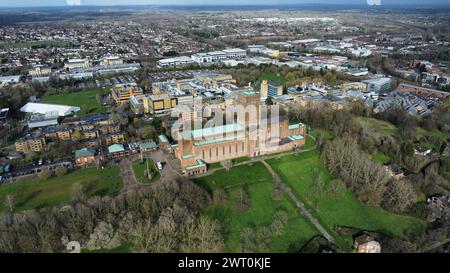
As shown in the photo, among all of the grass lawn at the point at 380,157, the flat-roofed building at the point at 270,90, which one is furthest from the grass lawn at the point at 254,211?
the flat-roofed building at the point at 270,90

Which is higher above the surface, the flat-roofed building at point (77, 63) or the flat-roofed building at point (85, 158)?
the flat-roofed building at point (77, 63)

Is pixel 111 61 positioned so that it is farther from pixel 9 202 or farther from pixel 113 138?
pixel 9 202

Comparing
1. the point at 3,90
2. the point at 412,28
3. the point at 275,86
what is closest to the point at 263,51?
the point at 275,86

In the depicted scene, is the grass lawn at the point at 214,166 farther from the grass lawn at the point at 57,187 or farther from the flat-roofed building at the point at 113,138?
the flat-roofed building at the point at 113,138

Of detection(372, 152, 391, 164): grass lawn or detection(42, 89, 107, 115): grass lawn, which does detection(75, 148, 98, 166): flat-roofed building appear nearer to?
detection(42, 89, 107, 115): grass lawn

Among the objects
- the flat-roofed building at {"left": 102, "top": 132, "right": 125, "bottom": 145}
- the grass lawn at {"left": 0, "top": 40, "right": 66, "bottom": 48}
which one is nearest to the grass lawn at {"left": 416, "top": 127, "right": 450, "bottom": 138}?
the flat-roofed building at {"left": 102, "top": 132, "right": 125, "bottom": 145}
